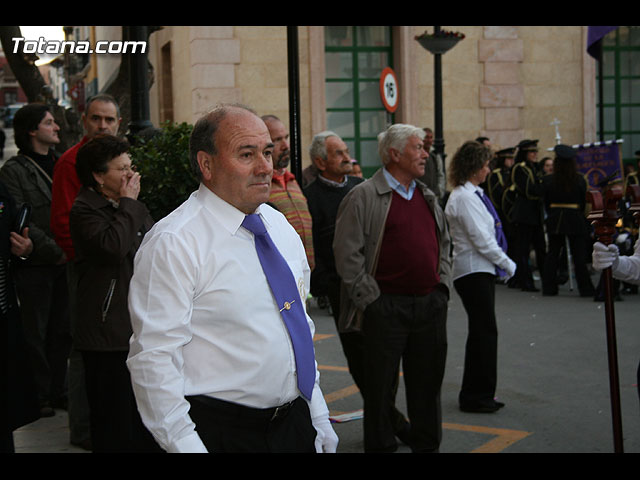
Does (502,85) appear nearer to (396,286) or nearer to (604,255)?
(396,286)

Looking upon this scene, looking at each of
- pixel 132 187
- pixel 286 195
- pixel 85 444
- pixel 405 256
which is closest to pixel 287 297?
pixel 132 187

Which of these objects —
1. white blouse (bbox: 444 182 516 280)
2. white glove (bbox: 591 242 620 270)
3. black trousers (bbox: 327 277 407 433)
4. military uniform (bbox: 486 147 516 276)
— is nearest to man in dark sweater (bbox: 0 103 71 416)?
black trousers (bbox: 327 277 407 433)

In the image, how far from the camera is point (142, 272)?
9.11 ft

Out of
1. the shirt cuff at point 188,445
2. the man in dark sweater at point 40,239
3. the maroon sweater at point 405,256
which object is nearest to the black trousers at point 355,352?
the maroon sweater at point 405,256

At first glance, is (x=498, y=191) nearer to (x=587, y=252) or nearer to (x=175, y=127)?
(x=587, y=252)

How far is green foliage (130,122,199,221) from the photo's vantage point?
4.90m

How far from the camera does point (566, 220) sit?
12.7m

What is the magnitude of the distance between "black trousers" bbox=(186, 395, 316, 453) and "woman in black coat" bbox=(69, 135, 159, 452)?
6.13 ft

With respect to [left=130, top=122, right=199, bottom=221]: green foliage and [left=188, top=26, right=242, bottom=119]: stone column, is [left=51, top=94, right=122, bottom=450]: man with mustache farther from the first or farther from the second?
[left=188, top=26, right=242, bottom=119]: stone column

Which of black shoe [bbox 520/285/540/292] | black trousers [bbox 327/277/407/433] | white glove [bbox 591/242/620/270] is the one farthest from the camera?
black shoe [bbox 520/285/540/292]

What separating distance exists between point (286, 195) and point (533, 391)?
305 cm

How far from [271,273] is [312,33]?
1497 cm

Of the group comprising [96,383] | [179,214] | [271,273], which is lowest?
[96,383]
